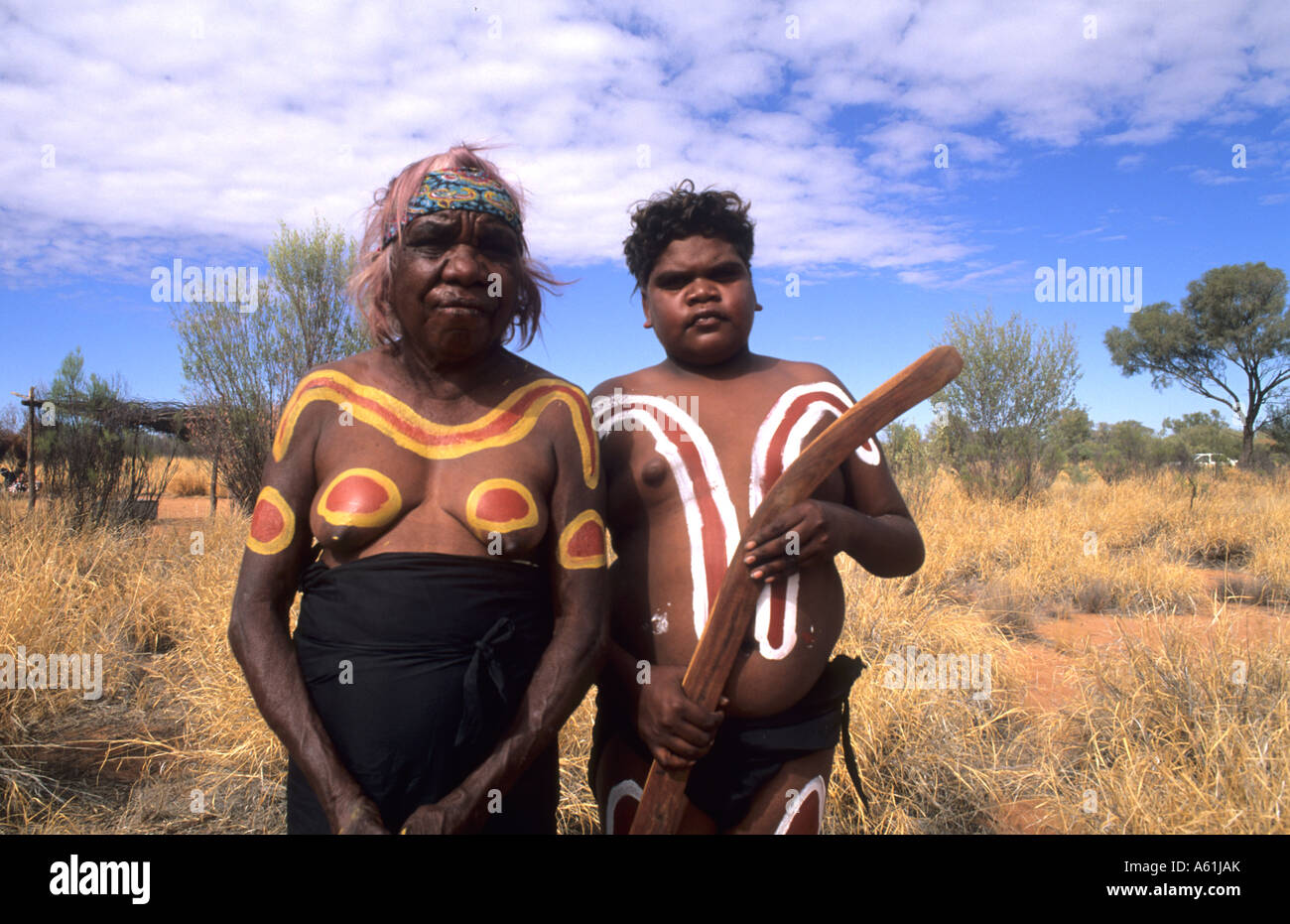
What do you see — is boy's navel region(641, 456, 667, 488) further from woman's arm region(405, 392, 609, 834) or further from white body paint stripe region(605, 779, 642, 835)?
white body paint stripe region(605, 779, 642, 835)

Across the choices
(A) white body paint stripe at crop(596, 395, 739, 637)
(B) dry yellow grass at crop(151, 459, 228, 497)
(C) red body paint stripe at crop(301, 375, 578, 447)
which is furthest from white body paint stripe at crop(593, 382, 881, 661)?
(B) dry yellow grass at crop(151, 459, 228, 497)

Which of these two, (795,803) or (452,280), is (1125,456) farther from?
(452,280)

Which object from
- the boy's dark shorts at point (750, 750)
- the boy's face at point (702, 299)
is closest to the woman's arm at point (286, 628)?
the boy's dark shorts at point (750, 750)

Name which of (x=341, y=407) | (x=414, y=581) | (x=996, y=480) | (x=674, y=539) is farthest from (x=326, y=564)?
(x=996, y=480)

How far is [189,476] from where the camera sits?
2442 cm

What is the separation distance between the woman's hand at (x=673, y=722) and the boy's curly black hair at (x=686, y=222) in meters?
1.09

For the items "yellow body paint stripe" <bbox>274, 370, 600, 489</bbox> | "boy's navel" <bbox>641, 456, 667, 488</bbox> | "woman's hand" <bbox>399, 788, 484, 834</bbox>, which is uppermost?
"yellow body paint stripe" <bbox>274, 370, 600, 489</bbox>

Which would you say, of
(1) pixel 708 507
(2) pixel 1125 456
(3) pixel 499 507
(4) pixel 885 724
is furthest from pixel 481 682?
(2) pixel 1125 456

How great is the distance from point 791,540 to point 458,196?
1087 mm

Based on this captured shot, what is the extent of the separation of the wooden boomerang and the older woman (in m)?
0.25

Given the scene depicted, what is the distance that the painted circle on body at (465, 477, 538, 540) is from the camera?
1675mm

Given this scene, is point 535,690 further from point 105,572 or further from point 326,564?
point 105,572

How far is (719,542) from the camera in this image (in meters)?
1.91

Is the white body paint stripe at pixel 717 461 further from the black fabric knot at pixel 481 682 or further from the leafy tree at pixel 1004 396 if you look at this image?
the leafy tree at pixel 1004 396
